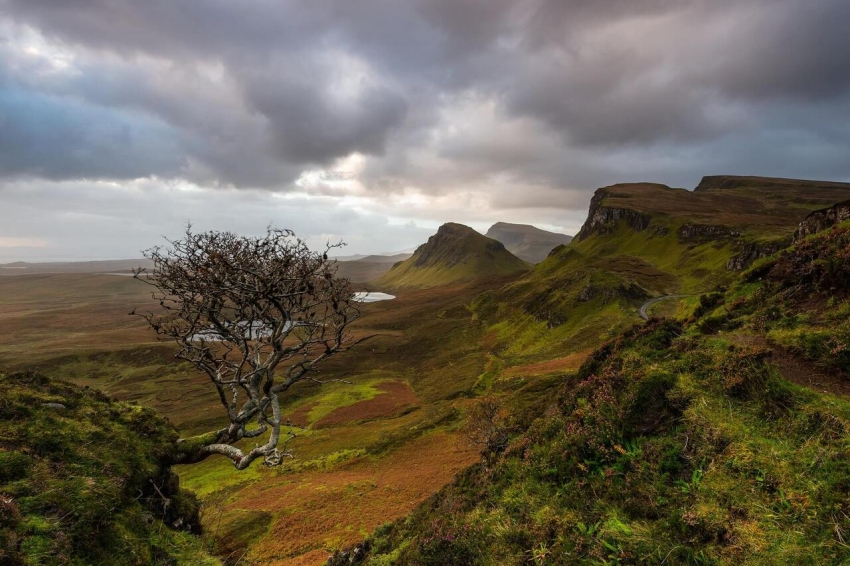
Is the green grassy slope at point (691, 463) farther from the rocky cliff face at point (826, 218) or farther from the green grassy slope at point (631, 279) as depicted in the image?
the green grassy slope at point (631, 279)

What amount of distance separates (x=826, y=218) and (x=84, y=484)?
152ft

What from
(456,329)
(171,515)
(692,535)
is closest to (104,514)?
(171,515)

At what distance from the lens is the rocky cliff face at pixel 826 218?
26531mm

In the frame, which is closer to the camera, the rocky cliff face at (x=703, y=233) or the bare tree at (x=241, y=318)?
the bare tree at (x=241, y=318)

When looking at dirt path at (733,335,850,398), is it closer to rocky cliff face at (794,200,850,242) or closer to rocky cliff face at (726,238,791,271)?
rocky cliff face at (794,200,850,242)

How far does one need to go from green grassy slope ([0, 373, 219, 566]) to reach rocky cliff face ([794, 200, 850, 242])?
1589 inches

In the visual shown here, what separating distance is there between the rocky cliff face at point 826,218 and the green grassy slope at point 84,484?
4035 centimetres

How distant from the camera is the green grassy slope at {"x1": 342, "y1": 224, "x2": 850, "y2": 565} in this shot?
6.93 meters

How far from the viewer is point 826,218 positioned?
2823 cm

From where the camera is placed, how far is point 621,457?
10227 millimetres

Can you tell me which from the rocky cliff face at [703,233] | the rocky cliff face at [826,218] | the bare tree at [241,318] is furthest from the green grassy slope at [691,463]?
the rocky cliff face at [703,233]

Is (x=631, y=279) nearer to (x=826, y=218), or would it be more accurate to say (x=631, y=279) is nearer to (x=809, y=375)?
(x=826, y=218)

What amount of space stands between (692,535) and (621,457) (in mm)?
2950

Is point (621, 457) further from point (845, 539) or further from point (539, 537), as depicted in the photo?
point (845, 539)
